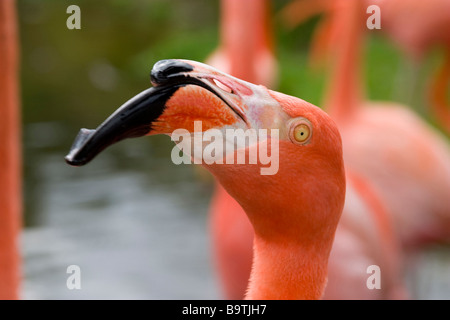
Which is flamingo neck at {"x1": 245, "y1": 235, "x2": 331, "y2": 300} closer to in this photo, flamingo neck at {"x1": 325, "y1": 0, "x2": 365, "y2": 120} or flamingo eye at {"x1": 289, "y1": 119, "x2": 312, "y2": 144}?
flamingo eye at {"x1": 289, "y1": 119, "x2": 312, "y2": 144}

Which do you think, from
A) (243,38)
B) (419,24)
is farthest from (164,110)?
(419,24)

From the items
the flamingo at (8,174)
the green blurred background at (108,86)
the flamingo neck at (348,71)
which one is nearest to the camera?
the flamingo at (8,174)

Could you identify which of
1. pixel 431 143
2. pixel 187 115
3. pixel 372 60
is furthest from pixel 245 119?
pixel 372 60

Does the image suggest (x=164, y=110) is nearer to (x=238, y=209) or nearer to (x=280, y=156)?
(x=280, y=156)

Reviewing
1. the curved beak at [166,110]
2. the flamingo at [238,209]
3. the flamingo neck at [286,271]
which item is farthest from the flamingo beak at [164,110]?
the flamingo at [238,209]

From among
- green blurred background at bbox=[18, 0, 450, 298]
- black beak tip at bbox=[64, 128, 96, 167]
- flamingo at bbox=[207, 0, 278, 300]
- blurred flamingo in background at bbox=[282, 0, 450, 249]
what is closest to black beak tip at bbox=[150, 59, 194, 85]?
black beak tip at bbox=[64, 128, 96, 167]

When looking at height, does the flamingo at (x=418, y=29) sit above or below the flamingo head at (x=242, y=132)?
above

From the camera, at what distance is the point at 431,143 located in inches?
145

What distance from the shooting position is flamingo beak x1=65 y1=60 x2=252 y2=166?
876 mm

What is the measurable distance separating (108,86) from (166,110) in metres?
5.55

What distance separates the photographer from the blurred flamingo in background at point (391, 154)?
11.1 feet

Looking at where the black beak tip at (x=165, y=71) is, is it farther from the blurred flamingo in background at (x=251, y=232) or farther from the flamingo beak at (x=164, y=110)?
the blurred flamingo in background at (x=251, y=232)
